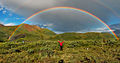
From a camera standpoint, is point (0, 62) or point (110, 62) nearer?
point (110, 62)

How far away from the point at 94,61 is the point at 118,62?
78.4 inches

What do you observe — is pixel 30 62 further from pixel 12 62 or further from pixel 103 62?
pixel 103 62

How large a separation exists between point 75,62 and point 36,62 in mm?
3607

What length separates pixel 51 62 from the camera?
693cm

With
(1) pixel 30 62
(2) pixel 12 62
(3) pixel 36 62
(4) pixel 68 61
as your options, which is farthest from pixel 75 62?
(2) pixel 12 62

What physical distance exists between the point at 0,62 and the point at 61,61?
5968 mm

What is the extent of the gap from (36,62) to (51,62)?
1452mm

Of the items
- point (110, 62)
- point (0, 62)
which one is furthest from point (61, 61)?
point (0, 62)

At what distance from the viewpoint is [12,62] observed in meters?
7.43

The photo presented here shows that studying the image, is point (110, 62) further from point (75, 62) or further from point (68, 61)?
point (68, 61)

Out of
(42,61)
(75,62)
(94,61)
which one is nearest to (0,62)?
(42,61)

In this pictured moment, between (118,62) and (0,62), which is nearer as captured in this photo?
(118,62)

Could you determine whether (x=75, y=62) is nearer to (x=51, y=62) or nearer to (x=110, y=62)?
(x=51, y=62)

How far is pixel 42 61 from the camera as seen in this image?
7.21 metres
